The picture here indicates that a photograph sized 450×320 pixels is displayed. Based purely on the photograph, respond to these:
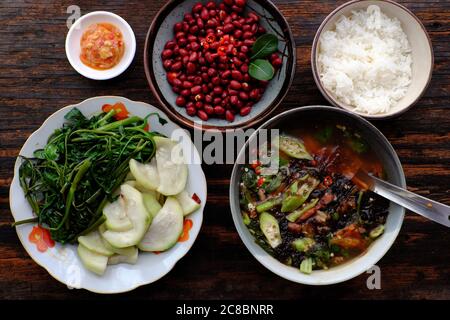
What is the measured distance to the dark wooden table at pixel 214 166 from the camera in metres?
2.80

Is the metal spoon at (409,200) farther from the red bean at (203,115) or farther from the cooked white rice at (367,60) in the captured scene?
the red bean at (203,115)

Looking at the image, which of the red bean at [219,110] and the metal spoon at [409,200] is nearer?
the metal spoon at [409,200]

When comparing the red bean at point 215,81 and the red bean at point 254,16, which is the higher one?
the red bean at point 254,16

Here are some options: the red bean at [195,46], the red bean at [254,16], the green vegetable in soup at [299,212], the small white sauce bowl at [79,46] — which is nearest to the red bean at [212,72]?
the red bean at [195,46]

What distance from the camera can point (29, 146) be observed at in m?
2.62

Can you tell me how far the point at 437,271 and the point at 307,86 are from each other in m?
1.27

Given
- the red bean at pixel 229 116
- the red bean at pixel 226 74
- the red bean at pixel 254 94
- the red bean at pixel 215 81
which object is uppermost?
the red bean at pixel 226 74

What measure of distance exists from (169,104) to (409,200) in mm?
1295

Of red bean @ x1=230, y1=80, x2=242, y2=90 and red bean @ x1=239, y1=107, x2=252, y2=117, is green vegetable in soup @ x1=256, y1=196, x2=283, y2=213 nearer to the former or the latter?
red bean @ x1=239, y1=107, x2=252, y2=117

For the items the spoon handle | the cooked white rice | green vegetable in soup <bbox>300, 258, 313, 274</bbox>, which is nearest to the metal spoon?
the spoon handle

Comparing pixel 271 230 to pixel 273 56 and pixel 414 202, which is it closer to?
pixel 414 202

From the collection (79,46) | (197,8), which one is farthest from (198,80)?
(79,46)

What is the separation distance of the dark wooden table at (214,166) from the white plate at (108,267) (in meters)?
0.19

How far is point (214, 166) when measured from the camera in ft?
9.15
